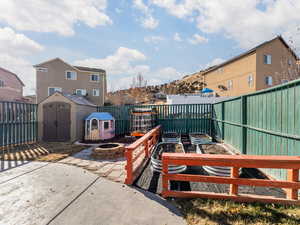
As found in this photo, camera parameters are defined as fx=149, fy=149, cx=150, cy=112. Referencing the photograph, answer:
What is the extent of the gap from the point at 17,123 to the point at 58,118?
1.66 metres

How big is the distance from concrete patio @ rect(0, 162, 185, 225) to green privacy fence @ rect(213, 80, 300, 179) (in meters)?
2.56

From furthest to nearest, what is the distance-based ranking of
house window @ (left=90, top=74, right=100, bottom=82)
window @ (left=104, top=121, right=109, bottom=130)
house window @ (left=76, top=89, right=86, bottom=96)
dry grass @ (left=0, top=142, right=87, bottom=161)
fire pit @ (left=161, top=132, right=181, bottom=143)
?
1. house window @ (left=90, top=74, right=100, bottom=82)
2. house window @ (left=76, top=89, right=86, bottom=96)
3. window @ (left=104, top=121, right=109, bottom=130)
4. fire pit @ (left=161, top=132, right=181, bottom=143)
5. dry grass @ (left=0, top=142, right=87, bottom=161)

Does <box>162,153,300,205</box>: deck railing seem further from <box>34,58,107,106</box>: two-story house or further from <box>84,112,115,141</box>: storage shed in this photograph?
<box>34,58,107,106</box>: two-story house

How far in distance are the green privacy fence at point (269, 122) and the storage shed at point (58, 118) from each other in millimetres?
7572

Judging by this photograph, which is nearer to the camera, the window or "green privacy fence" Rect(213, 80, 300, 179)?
"green privacy fence" Rect(213, 80, 300, 179)

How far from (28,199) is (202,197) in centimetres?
329

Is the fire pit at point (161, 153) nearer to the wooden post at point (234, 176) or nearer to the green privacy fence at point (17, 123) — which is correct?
the wooden post at point (234, 176)

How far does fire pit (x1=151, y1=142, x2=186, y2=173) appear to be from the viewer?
12.0 ft

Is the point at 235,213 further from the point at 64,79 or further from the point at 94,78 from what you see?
the point at 94,78

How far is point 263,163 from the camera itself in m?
2.52

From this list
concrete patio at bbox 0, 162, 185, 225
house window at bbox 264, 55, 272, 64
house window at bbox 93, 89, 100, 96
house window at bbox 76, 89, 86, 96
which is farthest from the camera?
house window at bbox 93, 89, 100, 96

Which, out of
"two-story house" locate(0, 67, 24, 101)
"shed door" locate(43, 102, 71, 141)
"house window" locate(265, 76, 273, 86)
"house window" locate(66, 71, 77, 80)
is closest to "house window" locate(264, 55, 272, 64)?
"house window" locate(265, 76, 273, 86)

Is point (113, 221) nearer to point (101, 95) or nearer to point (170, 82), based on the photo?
point (101, 95)

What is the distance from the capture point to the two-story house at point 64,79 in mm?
19391
